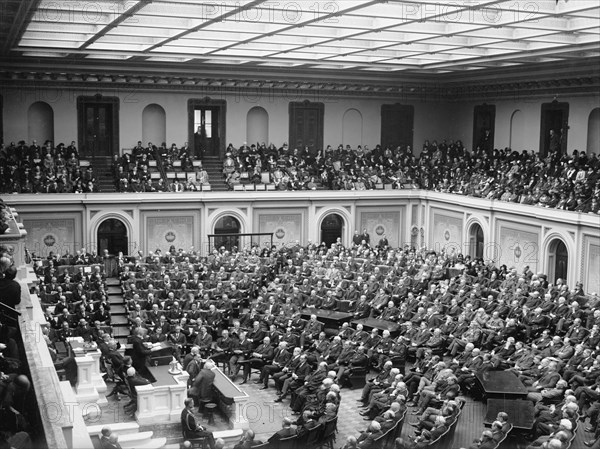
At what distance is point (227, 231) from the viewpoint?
121 feet

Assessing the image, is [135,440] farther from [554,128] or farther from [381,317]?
[554,128]

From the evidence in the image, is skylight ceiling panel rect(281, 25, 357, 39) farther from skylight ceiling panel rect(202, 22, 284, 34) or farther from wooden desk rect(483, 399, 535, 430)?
wooden desk rect(483, 399, 535, 430)

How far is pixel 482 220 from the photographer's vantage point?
34.1 meters

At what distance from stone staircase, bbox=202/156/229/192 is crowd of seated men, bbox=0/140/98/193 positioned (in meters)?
5.77

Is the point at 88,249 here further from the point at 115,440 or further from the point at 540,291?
the point at 115,440

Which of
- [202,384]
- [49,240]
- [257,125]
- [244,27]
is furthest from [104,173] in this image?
[202,384]

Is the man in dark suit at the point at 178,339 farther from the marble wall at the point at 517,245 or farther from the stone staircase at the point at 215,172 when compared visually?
the marble wall at the point at 517,245

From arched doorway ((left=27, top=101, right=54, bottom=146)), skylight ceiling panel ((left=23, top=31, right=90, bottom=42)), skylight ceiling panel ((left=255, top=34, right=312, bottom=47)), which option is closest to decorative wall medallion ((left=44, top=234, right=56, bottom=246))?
arched doorway ((left=27, top=101, right=54, bottom=146))

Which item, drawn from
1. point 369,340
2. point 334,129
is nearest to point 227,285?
point 369,340

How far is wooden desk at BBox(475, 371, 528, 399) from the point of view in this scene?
17.4 m

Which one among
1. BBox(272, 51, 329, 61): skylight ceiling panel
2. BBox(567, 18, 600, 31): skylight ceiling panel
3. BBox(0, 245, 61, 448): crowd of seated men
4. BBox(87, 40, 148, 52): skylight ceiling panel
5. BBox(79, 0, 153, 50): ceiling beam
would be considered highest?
BBox(87, 40, 148, 52): skylight ceiling panel

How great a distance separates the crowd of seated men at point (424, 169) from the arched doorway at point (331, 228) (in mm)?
1654

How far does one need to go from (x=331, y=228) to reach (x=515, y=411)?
75.1 feet

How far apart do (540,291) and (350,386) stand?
323 inches
